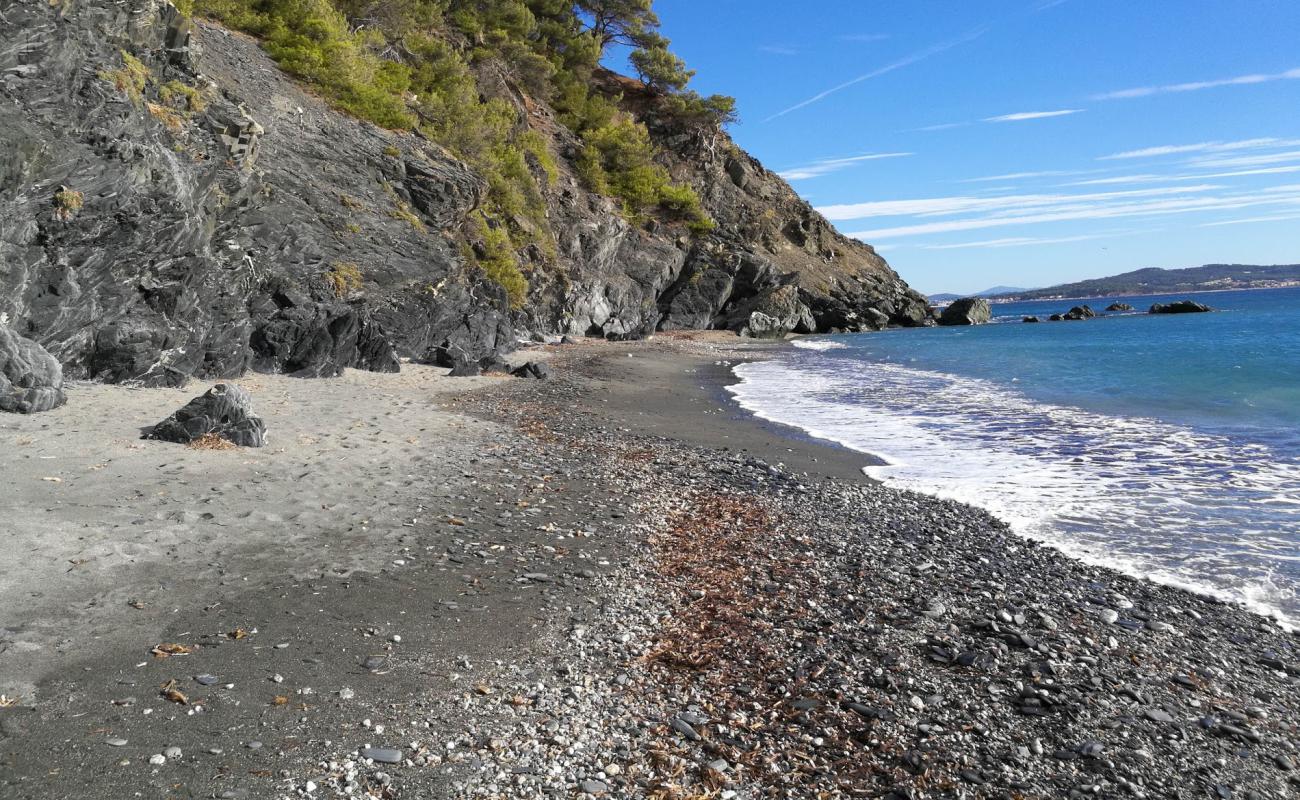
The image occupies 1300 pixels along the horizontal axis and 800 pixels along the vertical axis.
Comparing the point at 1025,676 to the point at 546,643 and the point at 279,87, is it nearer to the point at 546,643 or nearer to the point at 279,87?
the point at 546,643

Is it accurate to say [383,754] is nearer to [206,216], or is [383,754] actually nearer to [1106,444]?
[1106,444]

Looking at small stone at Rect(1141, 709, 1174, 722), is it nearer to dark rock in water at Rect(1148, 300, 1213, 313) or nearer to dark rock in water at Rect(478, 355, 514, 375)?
dark rock in water at Rect(478, 355, 514, 375)

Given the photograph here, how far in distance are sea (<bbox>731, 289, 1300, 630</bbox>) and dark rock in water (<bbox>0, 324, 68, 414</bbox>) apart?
1351 cm

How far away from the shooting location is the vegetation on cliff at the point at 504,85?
28266 millimetres

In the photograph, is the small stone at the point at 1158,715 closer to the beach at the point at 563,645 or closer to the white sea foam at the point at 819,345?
the beach at the point at 563,645

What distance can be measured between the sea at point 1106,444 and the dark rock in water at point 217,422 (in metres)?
10.3

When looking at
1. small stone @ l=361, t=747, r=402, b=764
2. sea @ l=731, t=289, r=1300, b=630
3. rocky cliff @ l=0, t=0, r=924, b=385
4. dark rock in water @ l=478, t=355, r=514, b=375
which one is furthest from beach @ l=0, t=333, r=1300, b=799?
dark rock in water @ l=478, t=355, r=514, b=375

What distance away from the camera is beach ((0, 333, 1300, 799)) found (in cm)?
447

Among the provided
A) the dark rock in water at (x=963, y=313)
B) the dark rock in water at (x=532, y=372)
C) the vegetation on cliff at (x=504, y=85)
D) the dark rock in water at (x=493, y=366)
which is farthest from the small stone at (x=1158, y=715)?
the dark rock in water at (x=963, y=313)

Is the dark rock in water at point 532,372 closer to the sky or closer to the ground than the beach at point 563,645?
closer to the sky

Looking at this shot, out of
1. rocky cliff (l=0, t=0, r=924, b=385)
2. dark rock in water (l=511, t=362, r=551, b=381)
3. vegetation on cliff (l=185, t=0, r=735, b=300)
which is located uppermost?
vegetation on cliff (l=185, t=0, r=735, b=300)

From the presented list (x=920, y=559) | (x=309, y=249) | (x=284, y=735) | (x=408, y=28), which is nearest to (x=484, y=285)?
(x=309, y=249)

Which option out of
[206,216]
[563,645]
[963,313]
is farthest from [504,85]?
[963,313]

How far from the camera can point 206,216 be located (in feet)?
57.2
